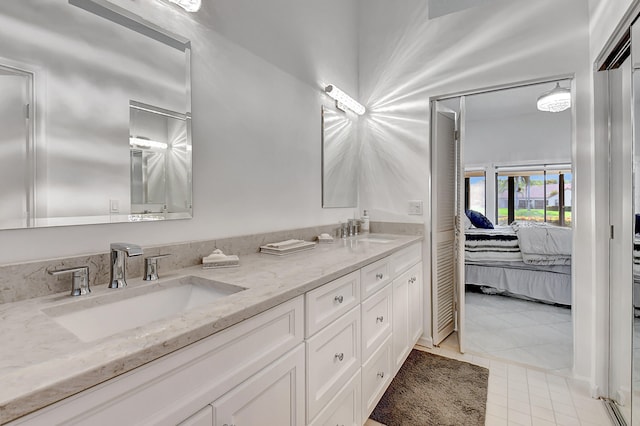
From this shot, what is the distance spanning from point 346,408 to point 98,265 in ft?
3.73

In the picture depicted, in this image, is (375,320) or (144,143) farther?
(375,320)

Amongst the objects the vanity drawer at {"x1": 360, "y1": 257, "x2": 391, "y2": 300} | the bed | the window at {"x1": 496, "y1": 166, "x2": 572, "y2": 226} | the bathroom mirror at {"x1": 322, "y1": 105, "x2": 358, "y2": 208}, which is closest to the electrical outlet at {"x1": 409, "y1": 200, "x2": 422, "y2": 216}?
the bathroom mirror at {"x1": 322, "y1": 105, "x2": 358, "y2": 208}

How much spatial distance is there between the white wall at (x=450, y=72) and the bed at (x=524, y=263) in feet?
5.10

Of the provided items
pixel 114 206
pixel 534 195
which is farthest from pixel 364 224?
pixel 534 195

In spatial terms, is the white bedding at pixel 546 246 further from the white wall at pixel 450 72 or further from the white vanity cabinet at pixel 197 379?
the white vanity cabinet at pixel 197 379

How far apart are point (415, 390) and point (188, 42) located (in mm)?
2232

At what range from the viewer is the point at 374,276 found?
1651 millimetres

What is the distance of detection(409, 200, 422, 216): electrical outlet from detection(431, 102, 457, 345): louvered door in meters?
0.10

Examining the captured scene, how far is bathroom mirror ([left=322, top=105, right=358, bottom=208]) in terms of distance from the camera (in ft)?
7.80

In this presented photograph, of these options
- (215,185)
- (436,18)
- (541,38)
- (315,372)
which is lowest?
(315,372)

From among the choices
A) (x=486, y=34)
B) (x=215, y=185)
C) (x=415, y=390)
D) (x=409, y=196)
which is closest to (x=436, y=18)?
(x=486, y=34)

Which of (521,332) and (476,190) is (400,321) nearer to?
(521,332)

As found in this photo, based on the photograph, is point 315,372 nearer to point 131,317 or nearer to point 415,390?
point 131,317

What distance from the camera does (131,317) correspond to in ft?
3.30
